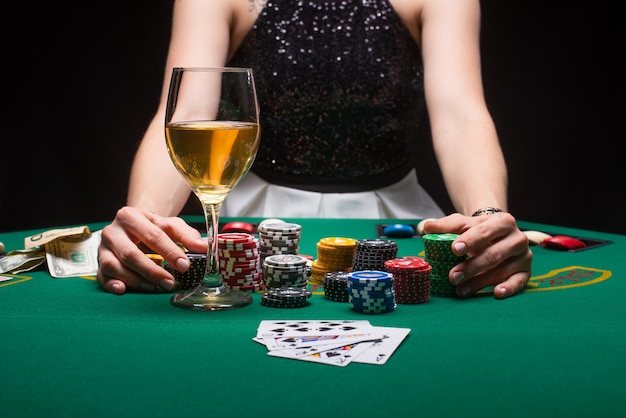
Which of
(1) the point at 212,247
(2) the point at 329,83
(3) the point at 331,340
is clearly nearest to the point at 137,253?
(1) the point at 212,247

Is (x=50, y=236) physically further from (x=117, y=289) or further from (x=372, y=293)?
(x=372, y=293)

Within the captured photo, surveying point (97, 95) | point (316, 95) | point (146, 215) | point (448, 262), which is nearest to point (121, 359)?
point (146, 215)

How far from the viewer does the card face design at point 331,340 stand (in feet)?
3.84

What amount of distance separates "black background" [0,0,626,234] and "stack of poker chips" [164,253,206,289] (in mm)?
2884

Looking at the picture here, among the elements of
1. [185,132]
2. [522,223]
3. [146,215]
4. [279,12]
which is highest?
[279,12]

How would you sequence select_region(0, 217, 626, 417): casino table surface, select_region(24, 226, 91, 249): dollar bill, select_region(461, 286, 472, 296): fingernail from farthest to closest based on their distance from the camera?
select_region(24, 226, 91, 249): dollar bill, select_region(461, 286, 472, 296): fingernail, select_region(0, 217, 626, 417): casino table surface

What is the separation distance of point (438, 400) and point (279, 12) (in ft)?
8.90

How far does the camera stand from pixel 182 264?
160cm

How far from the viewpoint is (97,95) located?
15.1 feet

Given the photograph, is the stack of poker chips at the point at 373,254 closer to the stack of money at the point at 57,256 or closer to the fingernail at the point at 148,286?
the fingernail at the point at 148,286

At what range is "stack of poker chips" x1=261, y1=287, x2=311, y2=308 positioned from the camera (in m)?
1.51

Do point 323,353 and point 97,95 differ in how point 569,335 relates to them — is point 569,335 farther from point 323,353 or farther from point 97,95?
point 97,95

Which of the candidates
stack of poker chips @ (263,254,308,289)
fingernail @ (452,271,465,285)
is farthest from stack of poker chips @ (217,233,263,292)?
fingernail @ (452,271,465,285)

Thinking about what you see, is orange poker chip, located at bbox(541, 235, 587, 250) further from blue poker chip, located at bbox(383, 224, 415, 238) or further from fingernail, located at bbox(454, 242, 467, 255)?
fingernail, located at bbox(454, 242, 467, 255)
